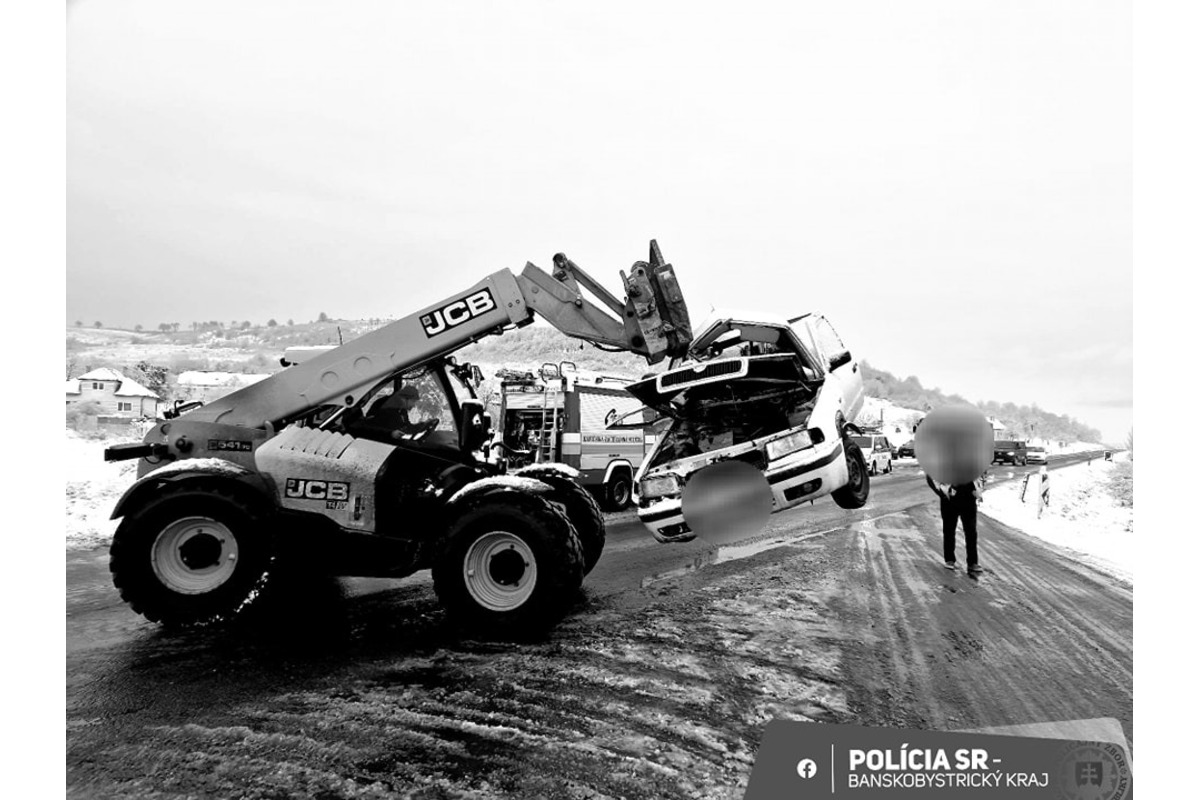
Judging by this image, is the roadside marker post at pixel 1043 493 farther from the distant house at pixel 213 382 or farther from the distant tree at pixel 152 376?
the distant tree at pixel 152 376

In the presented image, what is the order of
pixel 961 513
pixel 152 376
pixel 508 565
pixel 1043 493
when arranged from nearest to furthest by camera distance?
pixel 508 565
pixel 152 376
pixel 961 513
pixel 1043 493

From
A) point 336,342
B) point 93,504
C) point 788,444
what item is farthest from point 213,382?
point 93,504

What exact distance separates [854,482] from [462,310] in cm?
314

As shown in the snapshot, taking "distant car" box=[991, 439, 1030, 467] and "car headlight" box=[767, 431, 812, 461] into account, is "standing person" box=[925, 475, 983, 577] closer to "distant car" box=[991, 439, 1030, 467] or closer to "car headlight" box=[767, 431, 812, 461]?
"distant car" box=[991, 439, 1030, 467]

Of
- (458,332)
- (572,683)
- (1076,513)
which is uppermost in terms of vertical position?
(458,332)

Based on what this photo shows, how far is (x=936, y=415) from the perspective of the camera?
2848mm

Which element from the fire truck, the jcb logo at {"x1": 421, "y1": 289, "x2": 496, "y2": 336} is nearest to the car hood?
the jcb logo at {"x1": 421, "y1": 289, "x2": 496, "y2": 336}

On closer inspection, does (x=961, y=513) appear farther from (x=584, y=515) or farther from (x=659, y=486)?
(x=584, y=515)

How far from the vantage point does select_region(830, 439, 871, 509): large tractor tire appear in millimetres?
4551

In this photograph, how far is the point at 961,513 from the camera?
16.7ft

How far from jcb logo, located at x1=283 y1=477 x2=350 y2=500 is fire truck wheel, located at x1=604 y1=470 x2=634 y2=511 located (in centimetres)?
822

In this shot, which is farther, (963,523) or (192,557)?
(963,523)

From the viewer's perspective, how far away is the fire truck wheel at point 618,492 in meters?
12.6
